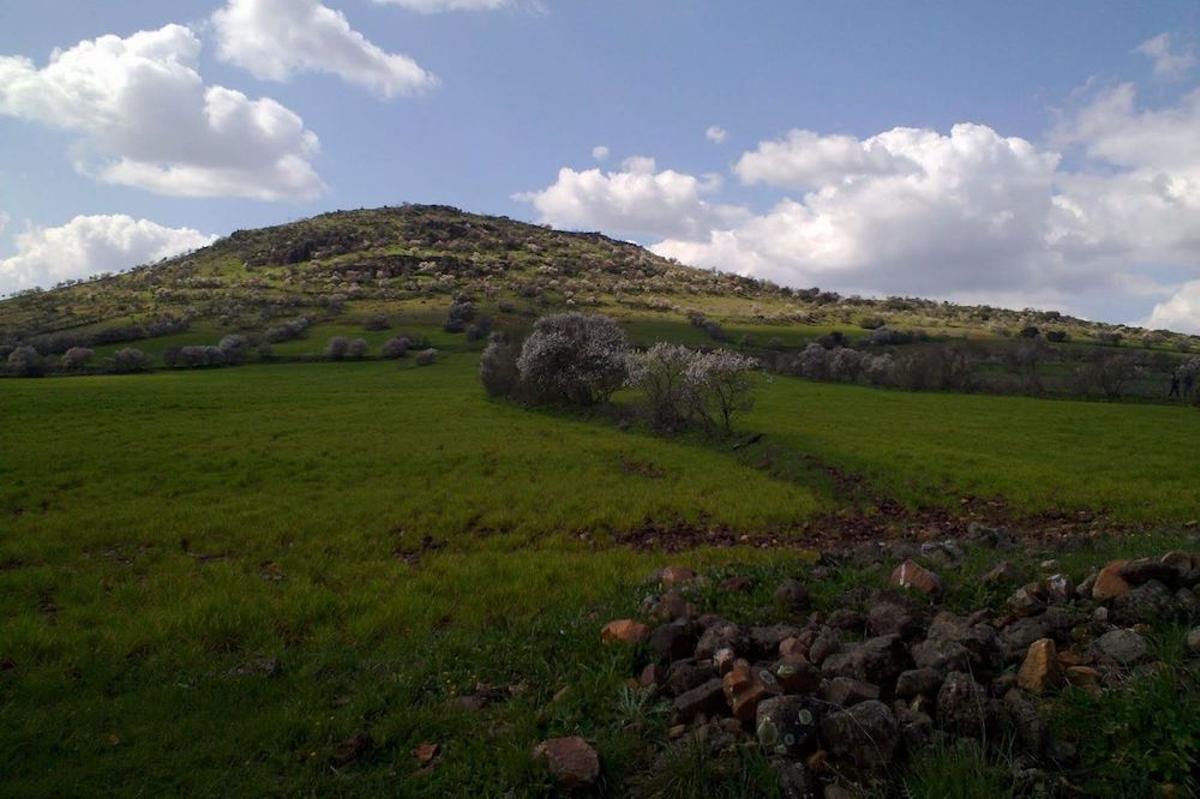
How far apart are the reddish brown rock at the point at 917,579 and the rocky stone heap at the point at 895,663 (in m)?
0.02

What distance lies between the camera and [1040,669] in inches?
221

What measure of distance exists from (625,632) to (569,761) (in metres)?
2.36

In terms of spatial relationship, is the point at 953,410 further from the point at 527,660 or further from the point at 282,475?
the point at 527,660

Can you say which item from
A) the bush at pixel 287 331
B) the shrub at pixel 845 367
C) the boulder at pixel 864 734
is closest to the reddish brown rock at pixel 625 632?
the boulder at pixel 864 734

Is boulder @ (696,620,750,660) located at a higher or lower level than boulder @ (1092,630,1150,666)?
lower

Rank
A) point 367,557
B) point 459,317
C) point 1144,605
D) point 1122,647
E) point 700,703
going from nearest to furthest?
point 1122,647
point 700,703
point 1144,605
point 367,557
point 459,317

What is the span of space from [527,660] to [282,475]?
68.9 feet

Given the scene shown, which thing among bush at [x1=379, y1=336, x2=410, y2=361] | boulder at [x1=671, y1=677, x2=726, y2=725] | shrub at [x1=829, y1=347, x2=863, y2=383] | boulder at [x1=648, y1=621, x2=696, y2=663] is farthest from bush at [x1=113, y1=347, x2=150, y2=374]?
boulder at [x1=671, y1=677, x2=726, y2=725]

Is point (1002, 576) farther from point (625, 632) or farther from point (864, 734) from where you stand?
point (625, 632)

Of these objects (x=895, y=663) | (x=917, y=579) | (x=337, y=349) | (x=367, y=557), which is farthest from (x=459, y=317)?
(x=895, y=663)

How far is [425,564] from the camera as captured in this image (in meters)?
14.9

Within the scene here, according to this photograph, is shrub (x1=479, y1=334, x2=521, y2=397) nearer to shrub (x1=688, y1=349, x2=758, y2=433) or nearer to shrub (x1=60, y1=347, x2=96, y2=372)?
shrub (x1=688, y1=349, x2=758, y2=433)

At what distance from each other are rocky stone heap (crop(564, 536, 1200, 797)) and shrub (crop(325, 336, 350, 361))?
274 ft

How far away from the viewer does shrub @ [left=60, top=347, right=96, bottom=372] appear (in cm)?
7306
